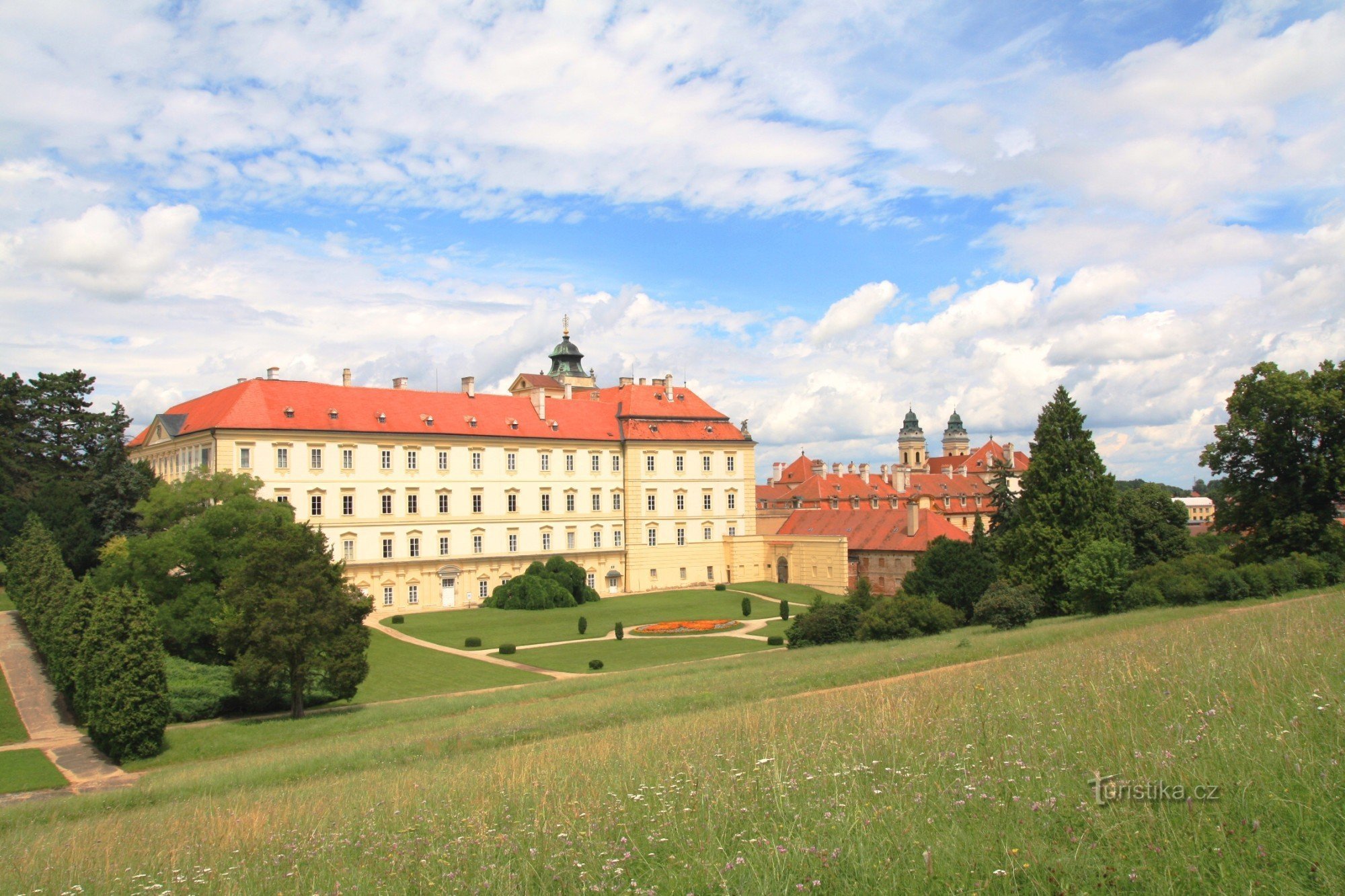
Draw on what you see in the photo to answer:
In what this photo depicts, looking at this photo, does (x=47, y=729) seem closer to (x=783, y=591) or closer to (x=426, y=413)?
(x=426, y=413)

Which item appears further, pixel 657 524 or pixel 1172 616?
pixel 657 524

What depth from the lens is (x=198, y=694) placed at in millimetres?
28031

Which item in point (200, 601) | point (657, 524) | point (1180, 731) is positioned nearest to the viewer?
point (1180, 731)

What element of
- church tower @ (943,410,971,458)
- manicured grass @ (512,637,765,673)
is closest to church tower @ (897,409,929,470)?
church tower @ (943,410,971,458)

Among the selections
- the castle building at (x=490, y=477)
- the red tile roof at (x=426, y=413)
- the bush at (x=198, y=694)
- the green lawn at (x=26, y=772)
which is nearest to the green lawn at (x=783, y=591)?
the castle building at (x=490, y=477)

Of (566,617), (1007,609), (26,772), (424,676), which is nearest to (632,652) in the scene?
(424,676)

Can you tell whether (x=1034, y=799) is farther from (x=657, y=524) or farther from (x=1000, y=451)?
(x=1000, y=451)

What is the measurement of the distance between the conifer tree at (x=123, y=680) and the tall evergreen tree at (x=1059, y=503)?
3338 centimetres

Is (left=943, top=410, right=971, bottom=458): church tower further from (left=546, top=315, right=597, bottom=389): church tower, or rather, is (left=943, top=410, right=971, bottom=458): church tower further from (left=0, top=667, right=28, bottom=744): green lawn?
(left=0, top=667, right=28, bottom=744): green lawn

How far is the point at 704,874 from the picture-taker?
5.47 m

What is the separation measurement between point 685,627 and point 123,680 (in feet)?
92.5

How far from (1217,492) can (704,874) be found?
135 feet

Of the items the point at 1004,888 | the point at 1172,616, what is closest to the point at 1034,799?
the point at 1004,888

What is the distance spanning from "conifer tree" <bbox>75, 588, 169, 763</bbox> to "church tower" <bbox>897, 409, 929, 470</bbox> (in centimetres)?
12638
